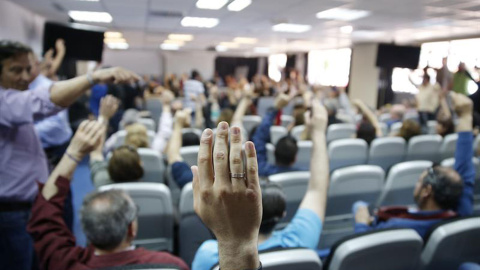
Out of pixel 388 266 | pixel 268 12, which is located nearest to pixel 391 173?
pixel 388 266

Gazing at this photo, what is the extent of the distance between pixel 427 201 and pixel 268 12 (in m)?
1.24

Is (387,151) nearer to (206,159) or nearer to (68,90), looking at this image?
(68,90)

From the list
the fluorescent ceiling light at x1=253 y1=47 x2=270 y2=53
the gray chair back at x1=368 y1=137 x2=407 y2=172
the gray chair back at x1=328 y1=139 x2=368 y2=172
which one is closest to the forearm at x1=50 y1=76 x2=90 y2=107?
the fluorescent ceiling light at x1=253 y1=47 x2=270 y2=53

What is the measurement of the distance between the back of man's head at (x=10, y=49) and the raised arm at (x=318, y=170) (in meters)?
1.10

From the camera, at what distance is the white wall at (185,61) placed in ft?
4.24

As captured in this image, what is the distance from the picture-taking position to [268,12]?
2.63 ft

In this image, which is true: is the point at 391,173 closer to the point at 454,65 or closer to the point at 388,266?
the point at 388,266

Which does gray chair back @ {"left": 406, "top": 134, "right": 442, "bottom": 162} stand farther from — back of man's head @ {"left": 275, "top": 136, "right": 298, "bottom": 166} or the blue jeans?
the blue jeans

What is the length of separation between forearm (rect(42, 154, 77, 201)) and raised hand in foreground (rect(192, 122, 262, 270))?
29.4 inches

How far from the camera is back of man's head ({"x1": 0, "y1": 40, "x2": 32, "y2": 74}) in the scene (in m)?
1.16

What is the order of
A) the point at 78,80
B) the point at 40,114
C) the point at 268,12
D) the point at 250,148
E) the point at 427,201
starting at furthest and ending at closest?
the point at 427,201 → the point at 40,114 → the point at 78,80 → the point at 268,12 → the point at 250,148

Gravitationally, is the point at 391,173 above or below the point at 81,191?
above

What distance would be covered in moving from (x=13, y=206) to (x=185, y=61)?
98cm

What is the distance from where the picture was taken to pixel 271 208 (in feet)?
3.78
